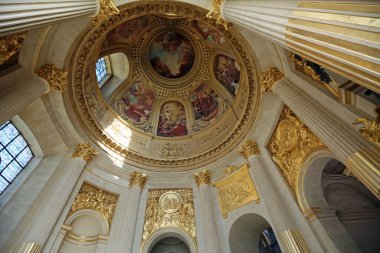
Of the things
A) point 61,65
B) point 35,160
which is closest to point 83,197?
point 35,160

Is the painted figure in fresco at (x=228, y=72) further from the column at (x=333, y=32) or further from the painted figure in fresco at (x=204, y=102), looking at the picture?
the column at (x=333, y=32)

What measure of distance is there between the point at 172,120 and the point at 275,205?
956 centimetres

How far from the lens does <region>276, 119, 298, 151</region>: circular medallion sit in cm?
804

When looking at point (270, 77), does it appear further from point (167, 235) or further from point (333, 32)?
point (167, 235)

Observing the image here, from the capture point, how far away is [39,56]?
745 cm

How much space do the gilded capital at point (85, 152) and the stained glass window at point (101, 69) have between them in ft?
18.1

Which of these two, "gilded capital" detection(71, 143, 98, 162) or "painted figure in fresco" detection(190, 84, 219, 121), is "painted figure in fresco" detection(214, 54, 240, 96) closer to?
"painted figure in fresco" detection(190, 84, 219, 121)

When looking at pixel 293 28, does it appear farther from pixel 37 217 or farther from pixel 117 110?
pixel 117 110

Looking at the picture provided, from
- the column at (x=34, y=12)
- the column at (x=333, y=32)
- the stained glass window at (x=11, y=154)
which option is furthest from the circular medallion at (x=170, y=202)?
the column at (x=333, y=32)

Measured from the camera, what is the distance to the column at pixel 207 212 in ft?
27.4

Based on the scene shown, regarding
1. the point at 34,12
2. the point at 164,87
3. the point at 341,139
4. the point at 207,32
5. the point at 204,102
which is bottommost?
the point at 341,139

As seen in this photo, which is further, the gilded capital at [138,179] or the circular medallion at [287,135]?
the gilded capital at [138,179]

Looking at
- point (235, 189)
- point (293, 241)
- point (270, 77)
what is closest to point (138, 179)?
point (235, 189)

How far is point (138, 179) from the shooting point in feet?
35.9
